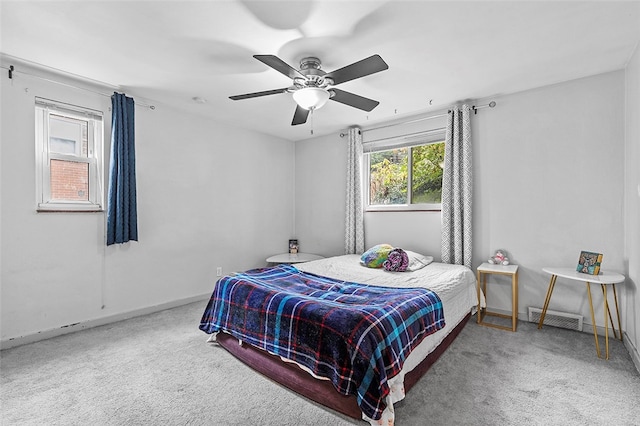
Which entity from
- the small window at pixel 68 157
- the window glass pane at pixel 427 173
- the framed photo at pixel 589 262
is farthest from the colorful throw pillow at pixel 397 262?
the small window at pixel 68 157

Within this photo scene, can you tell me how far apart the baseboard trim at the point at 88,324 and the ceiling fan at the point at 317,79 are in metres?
2.82

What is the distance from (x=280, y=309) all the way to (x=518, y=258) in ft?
8.97

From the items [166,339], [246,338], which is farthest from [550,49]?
[166,339]

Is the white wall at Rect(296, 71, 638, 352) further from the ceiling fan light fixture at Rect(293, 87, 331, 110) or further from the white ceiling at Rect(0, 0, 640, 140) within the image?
the ceiling fan light fixture at Rect(293, 87, 331, 110)

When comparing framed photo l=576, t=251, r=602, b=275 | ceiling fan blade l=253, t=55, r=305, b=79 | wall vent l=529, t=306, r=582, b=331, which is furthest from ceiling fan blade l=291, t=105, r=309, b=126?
wall vent l=529, t=306, r=582, b=331

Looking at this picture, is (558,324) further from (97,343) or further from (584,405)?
(97,343)

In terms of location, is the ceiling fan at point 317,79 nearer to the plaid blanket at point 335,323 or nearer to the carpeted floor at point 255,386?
the plaid blanket at point 335,323

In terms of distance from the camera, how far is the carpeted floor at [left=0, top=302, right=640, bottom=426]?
69.3 inches

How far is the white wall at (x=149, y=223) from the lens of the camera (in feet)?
8.87

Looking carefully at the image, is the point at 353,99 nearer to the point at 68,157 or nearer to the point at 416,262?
the point at 416,262

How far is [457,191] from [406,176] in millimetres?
861

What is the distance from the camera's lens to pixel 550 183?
3.13 m

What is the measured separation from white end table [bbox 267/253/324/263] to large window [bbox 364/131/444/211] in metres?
1.22

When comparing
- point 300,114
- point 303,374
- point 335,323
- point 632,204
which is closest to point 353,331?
point 335,323
